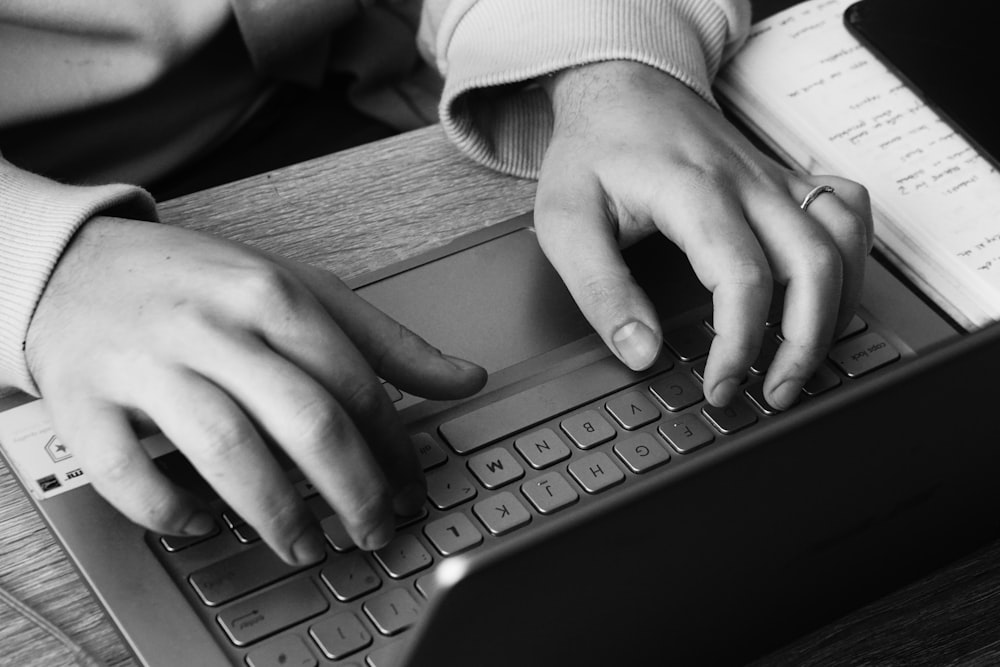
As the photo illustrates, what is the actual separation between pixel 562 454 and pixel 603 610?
139 mm

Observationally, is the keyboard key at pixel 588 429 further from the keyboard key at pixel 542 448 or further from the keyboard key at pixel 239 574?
the keyboard key at pixel 239 574

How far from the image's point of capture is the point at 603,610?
0.33 metres

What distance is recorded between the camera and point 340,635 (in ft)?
1.31

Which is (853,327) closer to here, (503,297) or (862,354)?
(862,354)

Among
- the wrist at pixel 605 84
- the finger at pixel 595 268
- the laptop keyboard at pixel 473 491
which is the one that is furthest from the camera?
the wrist at pixel 605 84

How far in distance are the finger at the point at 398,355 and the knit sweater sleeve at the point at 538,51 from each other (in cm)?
20

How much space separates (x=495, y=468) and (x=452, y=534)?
39 millimetres

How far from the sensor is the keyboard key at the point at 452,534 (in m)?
0.43

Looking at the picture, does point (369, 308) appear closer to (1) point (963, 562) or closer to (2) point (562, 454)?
(2) point (562, 454)

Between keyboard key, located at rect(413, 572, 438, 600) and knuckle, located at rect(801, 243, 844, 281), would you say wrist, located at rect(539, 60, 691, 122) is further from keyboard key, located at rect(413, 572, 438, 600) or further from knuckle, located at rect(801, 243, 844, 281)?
keyboard key, located at rect(413, 572, 438, 600)

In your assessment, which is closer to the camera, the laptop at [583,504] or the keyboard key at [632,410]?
the laptop at [583,504]

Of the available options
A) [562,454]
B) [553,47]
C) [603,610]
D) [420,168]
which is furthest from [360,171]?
[603,610]

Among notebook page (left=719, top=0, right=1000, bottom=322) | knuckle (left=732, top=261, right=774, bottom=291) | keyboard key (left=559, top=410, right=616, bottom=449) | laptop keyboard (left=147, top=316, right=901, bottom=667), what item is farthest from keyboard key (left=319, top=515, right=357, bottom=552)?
notebook page (left=719, top=0, right=1000, bottom=322)

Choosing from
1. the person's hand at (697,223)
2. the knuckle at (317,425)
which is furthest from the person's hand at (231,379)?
the person's hand at (697,223)
